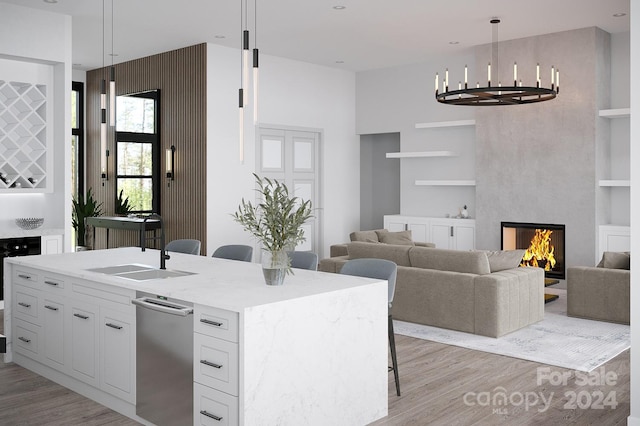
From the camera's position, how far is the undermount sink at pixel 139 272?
4.09 metres

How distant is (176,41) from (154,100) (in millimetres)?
1254

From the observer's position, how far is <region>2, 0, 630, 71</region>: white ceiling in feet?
22.3

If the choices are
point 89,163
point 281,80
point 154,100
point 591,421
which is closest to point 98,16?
point 154,100

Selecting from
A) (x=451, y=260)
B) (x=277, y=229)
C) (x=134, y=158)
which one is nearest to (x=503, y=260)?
(x=451, y=260)

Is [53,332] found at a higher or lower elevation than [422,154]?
lower

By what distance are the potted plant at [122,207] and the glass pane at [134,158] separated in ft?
1.17

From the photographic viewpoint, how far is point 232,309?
301 centimetres

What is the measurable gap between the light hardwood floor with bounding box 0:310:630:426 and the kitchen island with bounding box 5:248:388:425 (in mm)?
147

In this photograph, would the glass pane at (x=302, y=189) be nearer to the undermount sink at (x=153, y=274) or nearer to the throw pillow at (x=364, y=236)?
the throw pillow at (x=364, y=236)

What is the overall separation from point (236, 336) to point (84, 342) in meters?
1.54

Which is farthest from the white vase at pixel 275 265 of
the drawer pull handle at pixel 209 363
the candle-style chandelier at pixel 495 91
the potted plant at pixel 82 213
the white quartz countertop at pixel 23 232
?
the potted plant at pixel 82 213

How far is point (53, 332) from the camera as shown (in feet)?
14.4

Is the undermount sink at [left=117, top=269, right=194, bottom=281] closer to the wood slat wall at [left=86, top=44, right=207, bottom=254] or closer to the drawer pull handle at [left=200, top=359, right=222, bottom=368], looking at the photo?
the drawer pull handle at [left=200, top=359, right=222, bottom=368]

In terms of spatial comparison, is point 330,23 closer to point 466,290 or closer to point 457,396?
point 466,290
